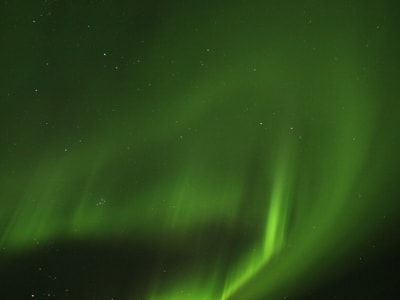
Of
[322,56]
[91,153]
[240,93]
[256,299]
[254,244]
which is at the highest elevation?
[322,56]

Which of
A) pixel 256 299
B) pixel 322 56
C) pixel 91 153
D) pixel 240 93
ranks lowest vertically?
pixel 256 299

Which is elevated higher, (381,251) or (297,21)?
(297,21)

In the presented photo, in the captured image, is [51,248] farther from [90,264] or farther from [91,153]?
[91,153]

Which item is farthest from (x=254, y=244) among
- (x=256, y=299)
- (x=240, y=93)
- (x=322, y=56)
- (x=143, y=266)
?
(x=322, y=56)

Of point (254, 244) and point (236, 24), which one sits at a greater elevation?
point (236, 24)

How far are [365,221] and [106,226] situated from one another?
751 mm

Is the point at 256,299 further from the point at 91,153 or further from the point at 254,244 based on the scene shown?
the point at 91,153

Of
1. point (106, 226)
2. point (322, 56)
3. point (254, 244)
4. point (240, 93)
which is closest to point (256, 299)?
point (254, 244)

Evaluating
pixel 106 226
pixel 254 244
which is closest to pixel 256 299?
pixel 254 244

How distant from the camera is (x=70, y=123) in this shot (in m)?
1.30

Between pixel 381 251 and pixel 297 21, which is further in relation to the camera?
pixel 381 251

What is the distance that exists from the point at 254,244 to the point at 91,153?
1.73 ft

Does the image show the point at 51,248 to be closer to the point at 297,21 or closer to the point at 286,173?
the point at 286,173

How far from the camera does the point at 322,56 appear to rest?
1.33 meters
